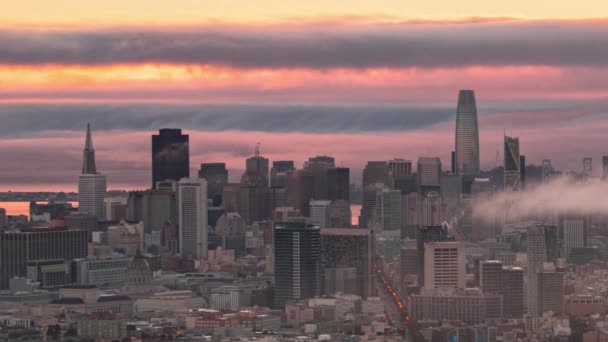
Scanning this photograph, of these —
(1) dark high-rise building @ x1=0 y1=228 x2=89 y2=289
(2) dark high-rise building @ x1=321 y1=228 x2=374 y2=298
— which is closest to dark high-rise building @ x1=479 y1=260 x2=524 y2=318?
(2) dark high-rise building @ x1=321 y1=228 x2=374 y2=298

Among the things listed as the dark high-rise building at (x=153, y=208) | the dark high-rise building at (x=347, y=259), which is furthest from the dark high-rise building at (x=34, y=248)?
the dark high-rise building at (x=153, y=208)

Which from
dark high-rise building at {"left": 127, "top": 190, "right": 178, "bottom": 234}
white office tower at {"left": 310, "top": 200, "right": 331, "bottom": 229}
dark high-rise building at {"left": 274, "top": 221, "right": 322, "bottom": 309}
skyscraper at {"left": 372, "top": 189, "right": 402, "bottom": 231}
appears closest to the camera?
dark high-rise building at {"left": 274, "top": 221, "right": 322, "bottom": 309}

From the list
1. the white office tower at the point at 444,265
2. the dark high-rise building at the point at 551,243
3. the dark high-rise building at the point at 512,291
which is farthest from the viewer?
the dark high-rise building at the point at 551,243

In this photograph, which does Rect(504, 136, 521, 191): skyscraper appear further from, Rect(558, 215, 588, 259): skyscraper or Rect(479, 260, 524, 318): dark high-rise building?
Rect(479, 260, 524, 318): dark high-rise building

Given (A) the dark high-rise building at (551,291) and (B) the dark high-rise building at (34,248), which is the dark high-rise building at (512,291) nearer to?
(A) the dark high-rise building at (551,291)

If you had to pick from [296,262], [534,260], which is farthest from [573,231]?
[296,262]

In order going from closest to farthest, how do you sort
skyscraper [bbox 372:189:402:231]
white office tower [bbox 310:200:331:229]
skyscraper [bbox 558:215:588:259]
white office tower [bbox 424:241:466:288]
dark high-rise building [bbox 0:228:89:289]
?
white office tower [bbox 424:241:466:288]
dark high-rise building [bbox 0:228:89:289]
skyscraper [bbox 558:215:588:259]
white office tower [bbox 310:200:331:229]
skyscraper [bbox 372:189:402:231]
